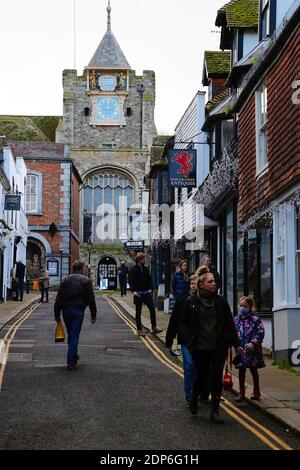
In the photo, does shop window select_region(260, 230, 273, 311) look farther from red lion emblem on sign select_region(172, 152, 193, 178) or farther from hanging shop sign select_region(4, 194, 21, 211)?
hanging shop sign select_region(4, 194, 21, 211)

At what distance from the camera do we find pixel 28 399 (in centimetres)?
1007

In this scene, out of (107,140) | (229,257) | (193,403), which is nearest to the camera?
(193,403)

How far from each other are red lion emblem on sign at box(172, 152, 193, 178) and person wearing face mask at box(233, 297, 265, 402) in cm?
1424

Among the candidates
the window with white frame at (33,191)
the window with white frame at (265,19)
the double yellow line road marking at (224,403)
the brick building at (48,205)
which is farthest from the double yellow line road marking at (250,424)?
the window with white frame at (33,191)

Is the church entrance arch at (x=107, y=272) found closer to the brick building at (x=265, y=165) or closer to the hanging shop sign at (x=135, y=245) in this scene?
the hanging shop sign at (x=135, y=245)

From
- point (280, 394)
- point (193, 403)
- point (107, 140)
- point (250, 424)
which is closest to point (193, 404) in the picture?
point (193, 403)

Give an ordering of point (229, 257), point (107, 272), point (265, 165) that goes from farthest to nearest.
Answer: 1. point (107, 272)
2. point (229, 257)
3. point (265, 165)

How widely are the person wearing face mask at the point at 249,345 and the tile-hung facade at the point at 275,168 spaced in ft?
7.50

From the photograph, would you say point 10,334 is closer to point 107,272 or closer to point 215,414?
point 215,414

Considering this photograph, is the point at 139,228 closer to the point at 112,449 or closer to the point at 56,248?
the point at 56,248

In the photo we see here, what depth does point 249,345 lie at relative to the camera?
10.3 m

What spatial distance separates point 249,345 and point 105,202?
53.6 metres

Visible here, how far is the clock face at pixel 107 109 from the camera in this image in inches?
2611
